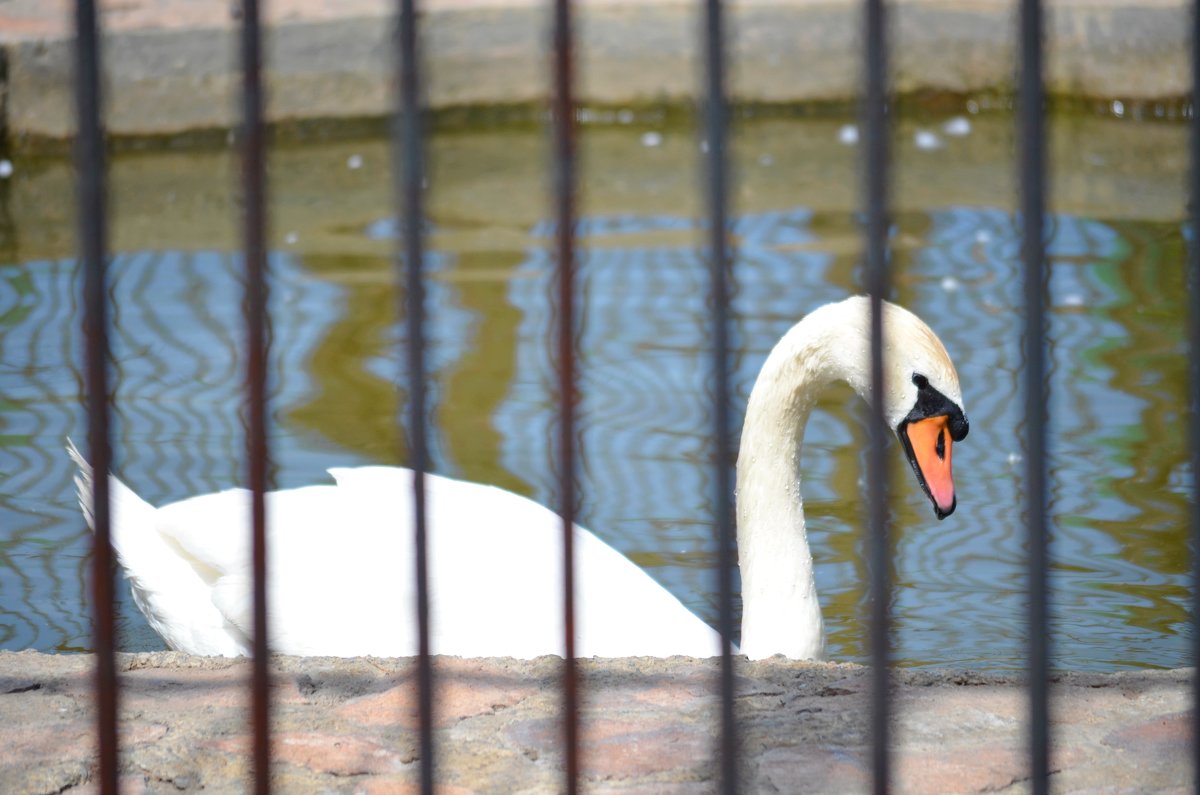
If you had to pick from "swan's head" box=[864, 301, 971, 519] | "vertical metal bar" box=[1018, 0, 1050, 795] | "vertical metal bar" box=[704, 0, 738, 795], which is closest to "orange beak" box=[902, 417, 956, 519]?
"swan's head" box=[864, 301, 971, 519]

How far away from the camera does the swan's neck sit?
12.7 ft

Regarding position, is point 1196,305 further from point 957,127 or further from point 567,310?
point 957,127

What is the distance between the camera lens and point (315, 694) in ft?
8.79

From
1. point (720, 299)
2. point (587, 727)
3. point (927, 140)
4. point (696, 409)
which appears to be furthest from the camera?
point (927, 140)

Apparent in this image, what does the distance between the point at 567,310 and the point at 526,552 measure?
7.27ft

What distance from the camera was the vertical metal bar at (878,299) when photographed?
176cm

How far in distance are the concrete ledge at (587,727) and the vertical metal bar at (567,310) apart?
1.56ft

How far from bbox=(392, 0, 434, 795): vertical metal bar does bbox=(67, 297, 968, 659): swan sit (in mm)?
1792

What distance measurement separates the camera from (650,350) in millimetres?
6781

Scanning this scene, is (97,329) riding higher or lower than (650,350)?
lower

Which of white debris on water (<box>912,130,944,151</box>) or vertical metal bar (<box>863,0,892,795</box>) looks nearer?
vertical metal bar (<box>863,0,892,795</box>)

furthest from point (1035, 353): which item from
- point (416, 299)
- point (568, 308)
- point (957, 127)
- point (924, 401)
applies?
point (957, 127)

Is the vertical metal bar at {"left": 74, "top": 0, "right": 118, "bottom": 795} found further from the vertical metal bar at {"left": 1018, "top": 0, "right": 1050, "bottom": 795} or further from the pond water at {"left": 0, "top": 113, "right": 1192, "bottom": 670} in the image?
the pond water at {"left": 0, "top": 113, "right": 1192, "bottom": 670}

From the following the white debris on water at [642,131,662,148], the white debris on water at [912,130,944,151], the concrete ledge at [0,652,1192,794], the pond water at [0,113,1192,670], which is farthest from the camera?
the white debris on water at [642,131,662,148]
